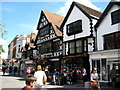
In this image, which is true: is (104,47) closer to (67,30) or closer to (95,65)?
(95,65)

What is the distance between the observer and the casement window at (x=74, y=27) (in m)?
19.5

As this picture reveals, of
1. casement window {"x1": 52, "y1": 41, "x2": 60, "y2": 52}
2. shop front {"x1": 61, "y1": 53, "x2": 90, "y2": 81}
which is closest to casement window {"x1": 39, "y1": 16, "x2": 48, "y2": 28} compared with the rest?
casement window {"x1": 52, "y1": 41, "x2": 60, "y2": 52}

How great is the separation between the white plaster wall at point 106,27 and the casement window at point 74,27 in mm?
2915

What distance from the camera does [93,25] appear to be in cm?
1805

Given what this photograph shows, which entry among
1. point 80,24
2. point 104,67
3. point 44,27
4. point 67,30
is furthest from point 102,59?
point 44,27

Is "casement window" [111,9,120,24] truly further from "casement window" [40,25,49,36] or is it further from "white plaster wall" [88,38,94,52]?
"casement window" [40,25,49,36]

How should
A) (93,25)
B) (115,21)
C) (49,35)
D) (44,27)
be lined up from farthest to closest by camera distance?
(44,27), (49,35), (93,25), (115,21)

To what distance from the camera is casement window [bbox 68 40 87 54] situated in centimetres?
1869

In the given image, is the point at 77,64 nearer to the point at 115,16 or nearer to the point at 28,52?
the point at 115,16

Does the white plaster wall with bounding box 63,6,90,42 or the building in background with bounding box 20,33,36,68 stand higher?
the white plaster wall with bounding box 63,6,90,42

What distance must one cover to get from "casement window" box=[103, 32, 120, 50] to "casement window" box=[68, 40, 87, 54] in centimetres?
296

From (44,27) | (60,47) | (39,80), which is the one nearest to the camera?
(39,80)

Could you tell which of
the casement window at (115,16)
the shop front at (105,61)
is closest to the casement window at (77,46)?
the shop front at (105,61)

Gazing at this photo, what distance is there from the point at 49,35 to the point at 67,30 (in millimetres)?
5436
